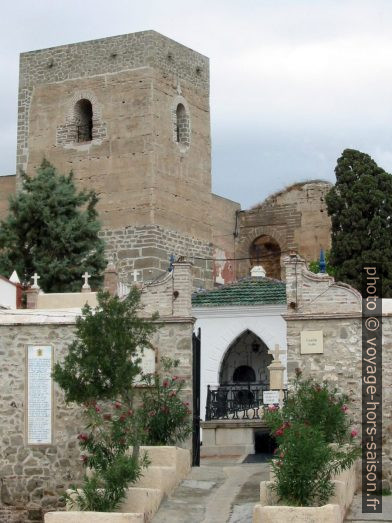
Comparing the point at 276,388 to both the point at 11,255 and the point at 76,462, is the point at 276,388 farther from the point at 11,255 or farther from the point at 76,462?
the point at 11,255

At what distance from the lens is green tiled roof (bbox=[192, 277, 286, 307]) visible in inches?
1125

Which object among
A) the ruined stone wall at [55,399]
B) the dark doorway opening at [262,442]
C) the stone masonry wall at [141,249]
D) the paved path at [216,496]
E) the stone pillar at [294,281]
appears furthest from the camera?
the stone masonry wall at [141,249]

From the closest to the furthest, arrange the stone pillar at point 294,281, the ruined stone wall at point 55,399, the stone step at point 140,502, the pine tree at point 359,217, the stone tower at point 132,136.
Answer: the stone step at point 140,502
the ruined stone wall at point 55,399
the stone pillar at point 294,281
the pine tree at point 359,217
the stone tower at point 132,136

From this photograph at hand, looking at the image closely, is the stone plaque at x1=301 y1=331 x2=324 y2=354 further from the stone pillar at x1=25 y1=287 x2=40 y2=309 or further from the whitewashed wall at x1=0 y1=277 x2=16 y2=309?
the stone pillar at x1=25 y1=287 x2=40 y2=309

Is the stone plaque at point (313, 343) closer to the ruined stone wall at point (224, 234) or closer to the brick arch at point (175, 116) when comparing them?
the brick arch at point (175, 116)

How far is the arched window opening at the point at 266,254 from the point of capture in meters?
45.1

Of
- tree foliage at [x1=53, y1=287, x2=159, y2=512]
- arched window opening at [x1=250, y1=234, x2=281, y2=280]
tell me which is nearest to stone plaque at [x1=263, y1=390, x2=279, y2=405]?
tree foliage at [x1=53, y1=287, x2=159, y2=512]

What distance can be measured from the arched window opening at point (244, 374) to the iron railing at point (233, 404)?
6.66m

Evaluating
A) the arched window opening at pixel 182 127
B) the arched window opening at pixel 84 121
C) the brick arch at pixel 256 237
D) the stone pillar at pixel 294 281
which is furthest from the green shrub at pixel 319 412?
the brick arch at pixel 256 237

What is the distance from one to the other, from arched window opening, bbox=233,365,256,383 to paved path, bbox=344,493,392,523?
40.9 feet

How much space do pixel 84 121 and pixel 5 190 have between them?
3.82 m

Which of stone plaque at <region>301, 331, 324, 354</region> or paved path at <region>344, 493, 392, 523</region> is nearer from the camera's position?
paved path at <region>344, 493, 392, 523</region>

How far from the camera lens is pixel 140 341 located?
17.5 metres

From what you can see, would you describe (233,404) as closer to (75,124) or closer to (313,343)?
(313,343)
